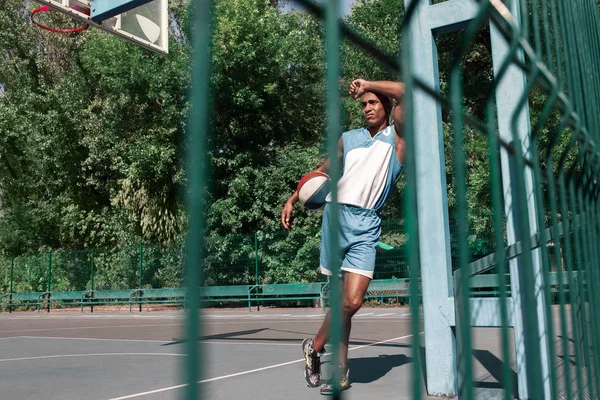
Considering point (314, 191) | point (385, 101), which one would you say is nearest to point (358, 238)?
point (314, 191)

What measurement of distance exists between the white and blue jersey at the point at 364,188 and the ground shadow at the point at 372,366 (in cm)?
90

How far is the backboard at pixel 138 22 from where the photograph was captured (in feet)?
25.7

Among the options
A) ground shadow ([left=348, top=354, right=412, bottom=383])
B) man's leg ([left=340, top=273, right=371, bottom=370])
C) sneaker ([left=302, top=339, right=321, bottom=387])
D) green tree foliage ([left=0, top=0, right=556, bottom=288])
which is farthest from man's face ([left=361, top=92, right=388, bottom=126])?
green tree foliage ([left=0, top=0, right=556, bottom=288])

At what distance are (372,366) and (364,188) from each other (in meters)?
1.78

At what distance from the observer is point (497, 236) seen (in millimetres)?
1351

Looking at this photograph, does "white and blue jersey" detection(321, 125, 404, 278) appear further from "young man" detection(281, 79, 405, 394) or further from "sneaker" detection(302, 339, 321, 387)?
"sneaker" detection(302, 339, 321, 387)

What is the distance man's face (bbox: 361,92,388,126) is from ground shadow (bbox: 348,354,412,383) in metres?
1.54

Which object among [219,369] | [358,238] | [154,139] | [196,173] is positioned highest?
[154,139]

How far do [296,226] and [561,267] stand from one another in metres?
17.5

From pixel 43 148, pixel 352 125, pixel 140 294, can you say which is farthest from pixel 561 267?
pixel 43 148

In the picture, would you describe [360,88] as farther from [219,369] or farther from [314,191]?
[219,369]

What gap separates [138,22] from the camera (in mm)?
9031

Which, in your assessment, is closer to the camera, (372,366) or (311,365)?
(311,365)

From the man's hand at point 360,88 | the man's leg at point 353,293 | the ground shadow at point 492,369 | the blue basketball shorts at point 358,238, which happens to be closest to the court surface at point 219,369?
the ground shadow at point 492,369
